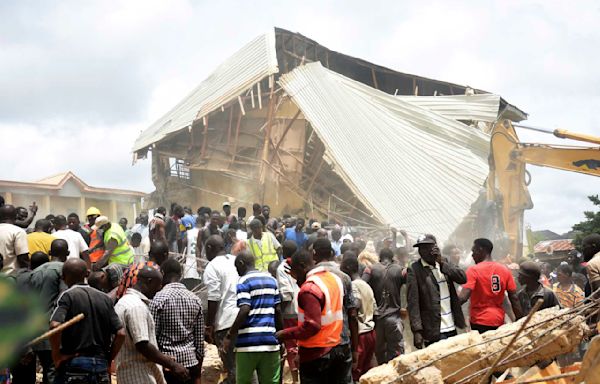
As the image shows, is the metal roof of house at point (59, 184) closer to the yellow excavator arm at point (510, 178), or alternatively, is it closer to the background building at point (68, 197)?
the background building at point (68, 197)

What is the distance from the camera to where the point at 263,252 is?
10.2 m

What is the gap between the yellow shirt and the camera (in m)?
8.14

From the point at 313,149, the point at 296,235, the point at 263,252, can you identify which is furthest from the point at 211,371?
the point at 313,149

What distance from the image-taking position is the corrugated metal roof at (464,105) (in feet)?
71.2

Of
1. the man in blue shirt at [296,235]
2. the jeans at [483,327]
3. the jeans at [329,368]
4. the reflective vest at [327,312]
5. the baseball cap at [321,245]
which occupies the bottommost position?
the jeans at [329,368]

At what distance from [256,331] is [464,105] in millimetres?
16832

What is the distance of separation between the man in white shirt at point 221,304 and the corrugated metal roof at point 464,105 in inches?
585

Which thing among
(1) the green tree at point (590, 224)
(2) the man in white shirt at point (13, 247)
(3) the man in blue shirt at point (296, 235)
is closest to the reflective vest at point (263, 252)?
(3) the man in blue shirt at point (296, 235)

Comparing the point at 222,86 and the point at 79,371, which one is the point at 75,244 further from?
the point at 222,86

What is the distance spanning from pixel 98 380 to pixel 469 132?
1661cm

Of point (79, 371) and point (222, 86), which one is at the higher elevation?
point (222, 86)

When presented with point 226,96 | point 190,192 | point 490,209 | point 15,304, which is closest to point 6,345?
point 15,304

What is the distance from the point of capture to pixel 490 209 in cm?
1606

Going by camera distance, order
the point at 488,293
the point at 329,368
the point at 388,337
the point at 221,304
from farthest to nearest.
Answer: the point at 388,337
the point at 221,304
the point at 488,293
the point at 329,368
